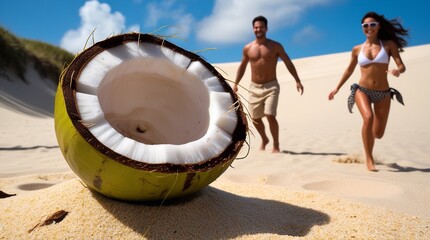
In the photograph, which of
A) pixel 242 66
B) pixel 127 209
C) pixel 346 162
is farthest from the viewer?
pixel 242 66

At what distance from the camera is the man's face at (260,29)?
5301 millimetres

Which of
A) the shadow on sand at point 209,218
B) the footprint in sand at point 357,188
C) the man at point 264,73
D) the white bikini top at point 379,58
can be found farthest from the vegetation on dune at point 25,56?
the shadow on sand at point 209,218

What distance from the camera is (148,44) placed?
183 centimetres

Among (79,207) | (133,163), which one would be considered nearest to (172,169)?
(133,163)

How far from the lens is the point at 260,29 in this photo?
5316mm

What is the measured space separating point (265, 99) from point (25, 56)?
34.3 ft

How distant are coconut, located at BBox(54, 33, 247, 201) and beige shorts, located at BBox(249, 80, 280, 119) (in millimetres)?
3180

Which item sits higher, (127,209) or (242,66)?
(242,66)

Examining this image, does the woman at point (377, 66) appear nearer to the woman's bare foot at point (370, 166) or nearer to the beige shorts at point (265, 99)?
the woman's bare foot at point (370, 166)

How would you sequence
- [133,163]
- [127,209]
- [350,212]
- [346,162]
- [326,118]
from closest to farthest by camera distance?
Result: [133,163], [127,209], [350,212], [346,162], [326,118]

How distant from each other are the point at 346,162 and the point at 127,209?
3277 millimetres

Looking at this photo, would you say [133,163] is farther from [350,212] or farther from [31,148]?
[31,148]

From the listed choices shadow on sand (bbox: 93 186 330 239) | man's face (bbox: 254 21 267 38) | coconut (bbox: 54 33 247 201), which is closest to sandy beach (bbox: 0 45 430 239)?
shadow on sand (bbox: 93 186 330 239)

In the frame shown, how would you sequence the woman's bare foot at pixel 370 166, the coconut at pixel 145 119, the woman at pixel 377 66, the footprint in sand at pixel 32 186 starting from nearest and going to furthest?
the coconut at pixel 145 119 < the footprint in sand at pixel 32 186 < the woman's bare foot at pixel 370 166 < the woman at pixel 377 66
